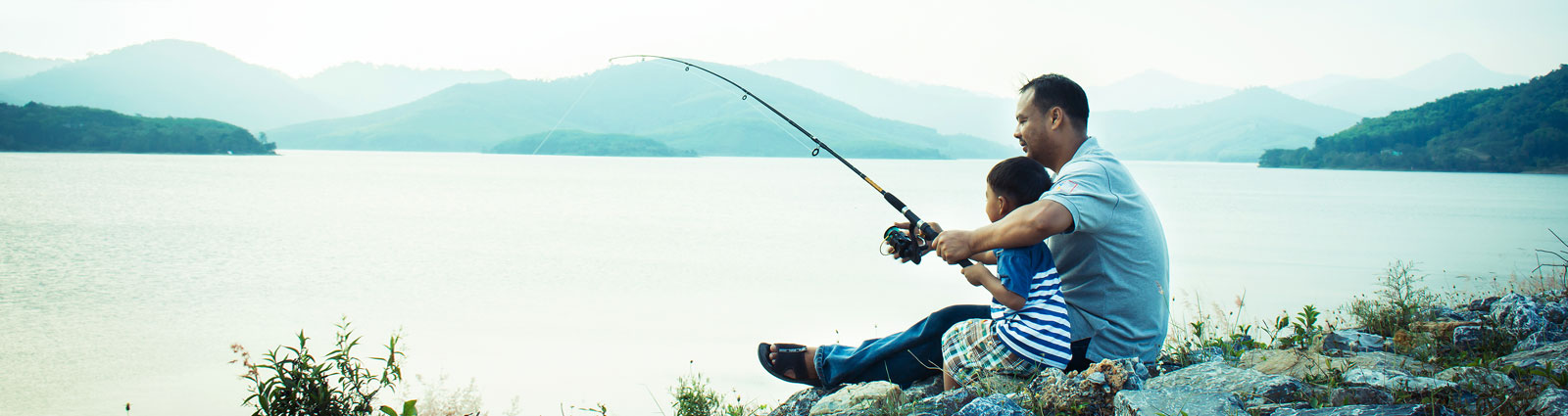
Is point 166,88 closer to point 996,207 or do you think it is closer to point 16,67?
point 16,67

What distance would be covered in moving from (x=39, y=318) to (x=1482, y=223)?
81.1ft

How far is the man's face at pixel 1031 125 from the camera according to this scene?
9.24 feet

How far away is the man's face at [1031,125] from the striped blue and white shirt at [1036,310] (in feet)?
1.28

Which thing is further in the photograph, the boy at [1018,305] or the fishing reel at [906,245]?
the fishing reel at [906,245]

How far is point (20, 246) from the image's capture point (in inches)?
494

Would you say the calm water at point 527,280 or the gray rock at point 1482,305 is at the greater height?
the gray rock at point 1482,305

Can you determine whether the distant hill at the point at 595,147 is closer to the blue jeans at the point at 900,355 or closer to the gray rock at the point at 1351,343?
the blue jeans at the point at 900,355

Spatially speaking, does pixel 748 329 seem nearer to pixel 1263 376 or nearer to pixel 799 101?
pixel 1263 376

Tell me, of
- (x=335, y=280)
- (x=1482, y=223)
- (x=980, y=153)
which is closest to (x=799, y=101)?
(x=980, y=153)

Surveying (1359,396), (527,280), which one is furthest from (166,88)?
(1359,396)

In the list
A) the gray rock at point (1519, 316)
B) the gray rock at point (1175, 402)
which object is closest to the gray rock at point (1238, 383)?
the gray rock at point (1175, 402)

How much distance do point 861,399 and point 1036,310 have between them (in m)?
0.68

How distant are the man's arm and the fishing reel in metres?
0.59

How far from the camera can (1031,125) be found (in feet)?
9.31
